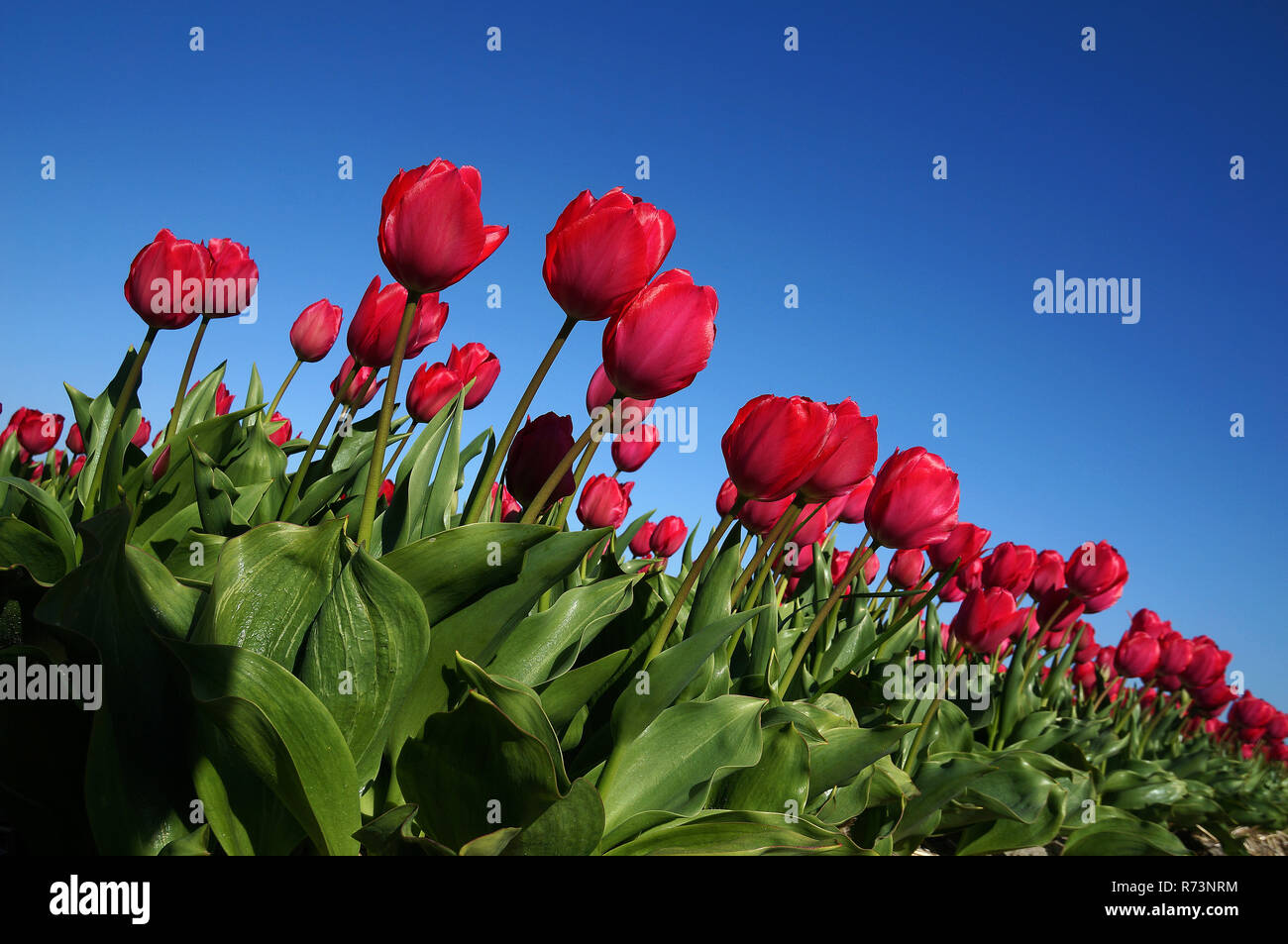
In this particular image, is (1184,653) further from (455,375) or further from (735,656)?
(455,375)

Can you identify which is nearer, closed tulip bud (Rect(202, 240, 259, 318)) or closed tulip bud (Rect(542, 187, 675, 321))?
closed tulip bud (Rect(542, 187, 675, 321))

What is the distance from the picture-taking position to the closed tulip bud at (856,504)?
249 centimetres

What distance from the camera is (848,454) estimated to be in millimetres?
1457

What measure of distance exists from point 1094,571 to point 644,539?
6.14 feet

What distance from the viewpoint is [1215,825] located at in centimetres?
385

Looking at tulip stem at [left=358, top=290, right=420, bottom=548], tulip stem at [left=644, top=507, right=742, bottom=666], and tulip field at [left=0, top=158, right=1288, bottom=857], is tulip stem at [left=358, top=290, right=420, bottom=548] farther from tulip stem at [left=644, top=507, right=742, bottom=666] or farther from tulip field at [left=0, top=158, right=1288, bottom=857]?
tulip stem at [left=644, top=507, right=742, bottom=666]

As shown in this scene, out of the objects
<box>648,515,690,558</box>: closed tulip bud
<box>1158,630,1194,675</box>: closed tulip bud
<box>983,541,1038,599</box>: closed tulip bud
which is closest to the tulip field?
<box>983,541,1038,599</box>: closed tulip bud

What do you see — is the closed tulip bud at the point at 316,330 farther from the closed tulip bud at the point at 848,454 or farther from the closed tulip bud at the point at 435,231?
the closed tulip bud at the point at 848,454

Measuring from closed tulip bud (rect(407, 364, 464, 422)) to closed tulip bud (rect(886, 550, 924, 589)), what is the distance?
1.39m

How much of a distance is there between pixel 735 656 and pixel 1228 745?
7537 millimetres

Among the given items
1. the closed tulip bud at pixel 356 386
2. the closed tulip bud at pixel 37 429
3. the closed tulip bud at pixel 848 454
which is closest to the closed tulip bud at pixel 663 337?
the closed tulip bud at pixel 848 454

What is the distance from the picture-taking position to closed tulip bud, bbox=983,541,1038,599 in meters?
2.62

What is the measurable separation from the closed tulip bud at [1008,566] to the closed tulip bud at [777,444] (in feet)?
5.15
